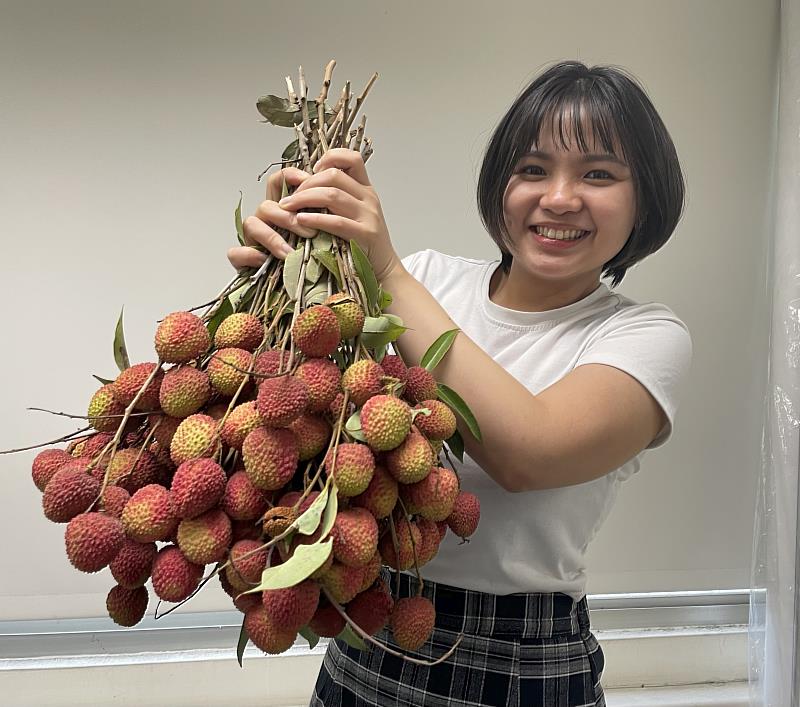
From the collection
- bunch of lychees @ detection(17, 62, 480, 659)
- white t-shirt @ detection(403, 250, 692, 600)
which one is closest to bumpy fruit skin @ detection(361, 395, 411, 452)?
bunch of lychees @ detection(17, 62, 480, 659)

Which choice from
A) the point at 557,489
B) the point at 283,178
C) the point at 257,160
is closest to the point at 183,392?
the point at 283,178

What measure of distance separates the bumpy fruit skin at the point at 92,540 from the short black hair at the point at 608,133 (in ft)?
1.85

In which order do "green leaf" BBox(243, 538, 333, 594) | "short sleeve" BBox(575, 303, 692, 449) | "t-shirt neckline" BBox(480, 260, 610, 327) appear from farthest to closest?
"t-shirt neckline" BBox(480, 260, 610, 327), "short sleeve" BBox(575, 303, 692, 449), "green leaf" BBox(243, 538, 333, 594)

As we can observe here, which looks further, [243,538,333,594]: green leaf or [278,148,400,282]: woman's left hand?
[278,148,400,282]: woman's left hand

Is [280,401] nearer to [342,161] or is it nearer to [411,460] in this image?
[411,460]

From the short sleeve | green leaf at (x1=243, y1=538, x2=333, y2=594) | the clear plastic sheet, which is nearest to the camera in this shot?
green leaf at (x1=243, y1=538, x2=333, y2=594)

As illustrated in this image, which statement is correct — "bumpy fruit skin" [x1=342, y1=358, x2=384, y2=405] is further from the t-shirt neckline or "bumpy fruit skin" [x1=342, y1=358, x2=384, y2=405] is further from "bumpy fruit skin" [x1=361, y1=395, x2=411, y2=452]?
the t-shirt neckline

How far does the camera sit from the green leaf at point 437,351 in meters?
0.64

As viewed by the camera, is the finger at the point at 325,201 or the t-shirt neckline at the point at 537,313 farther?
the t-shirt neckline at the point at 537,313

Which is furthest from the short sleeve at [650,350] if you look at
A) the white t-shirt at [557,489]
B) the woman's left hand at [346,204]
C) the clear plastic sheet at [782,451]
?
the clear plastic sheet at [782,451]

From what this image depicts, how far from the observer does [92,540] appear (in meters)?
0.47

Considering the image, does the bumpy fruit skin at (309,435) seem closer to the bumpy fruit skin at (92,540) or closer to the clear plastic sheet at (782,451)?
the bumpy fruit skin at (92,540)

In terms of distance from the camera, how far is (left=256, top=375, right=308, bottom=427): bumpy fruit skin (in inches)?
18.1

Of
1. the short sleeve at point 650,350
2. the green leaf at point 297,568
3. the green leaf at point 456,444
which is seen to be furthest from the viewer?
the short sleeve at point 650,350
